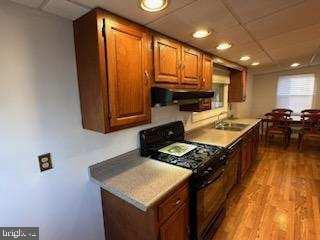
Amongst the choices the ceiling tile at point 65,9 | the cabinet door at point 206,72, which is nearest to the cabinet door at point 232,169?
the cabinet door at point 206,72

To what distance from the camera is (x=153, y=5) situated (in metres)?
1.14

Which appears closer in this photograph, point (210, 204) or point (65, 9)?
point (65, 9)

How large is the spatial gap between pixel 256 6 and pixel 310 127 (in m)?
4.37

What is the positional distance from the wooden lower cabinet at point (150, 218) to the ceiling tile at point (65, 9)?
1.25m

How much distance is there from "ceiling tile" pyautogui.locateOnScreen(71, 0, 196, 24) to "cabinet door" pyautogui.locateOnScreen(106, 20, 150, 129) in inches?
2.7

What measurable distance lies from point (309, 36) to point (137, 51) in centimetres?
191

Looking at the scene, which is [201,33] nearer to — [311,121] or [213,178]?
[213,178]

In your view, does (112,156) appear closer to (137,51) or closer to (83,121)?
(83,121)

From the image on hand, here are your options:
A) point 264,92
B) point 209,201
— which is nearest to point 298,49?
point 209,201

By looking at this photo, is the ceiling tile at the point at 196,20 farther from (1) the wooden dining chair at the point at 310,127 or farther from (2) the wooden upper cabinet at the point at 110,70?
(1) the wooden dining chair at the point at 310,127

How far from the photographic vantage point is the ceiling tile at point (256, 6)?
3.80ft

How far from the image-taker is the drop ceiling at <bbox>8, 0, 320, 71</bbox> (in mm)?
1119

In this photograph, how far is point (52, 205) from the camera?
1.26 metres

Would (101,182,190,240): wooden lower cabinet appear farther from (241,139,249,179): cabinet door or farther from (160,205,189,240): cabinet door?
(241,139,249,179): cabinet door
